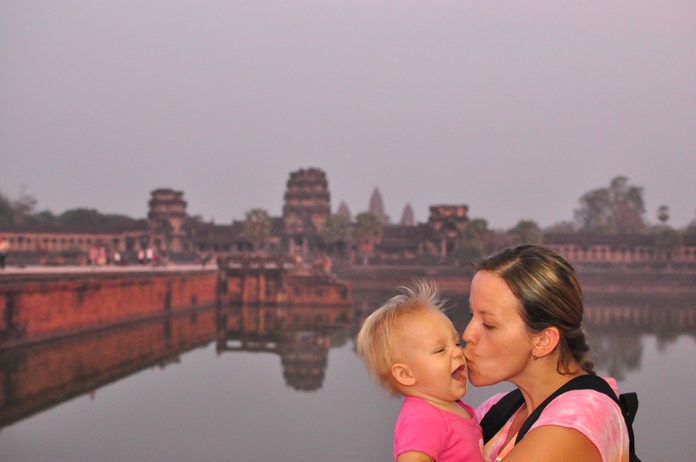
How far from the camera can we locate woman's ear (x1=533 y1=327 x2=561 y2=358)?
2268 millimetres

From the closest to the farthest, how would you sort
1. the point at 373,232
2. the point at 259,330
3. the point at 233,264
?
the point at 259,330, the point at 233,264, the point at 373,232

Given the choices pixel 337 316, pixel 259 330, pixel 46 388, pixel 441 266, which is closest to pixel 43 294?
pixel 46 388

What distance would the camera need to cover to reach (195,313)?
3466 centimetres

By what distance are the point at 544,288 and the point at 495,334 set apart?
22 cm

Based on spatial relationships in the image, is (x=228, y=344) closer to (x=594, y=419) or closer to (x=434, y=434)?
(x=434, y=434)

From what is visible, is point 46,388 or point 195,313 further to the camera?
point 195,313

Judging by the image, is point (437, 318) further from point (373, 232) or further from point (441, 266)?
point (373, 232)

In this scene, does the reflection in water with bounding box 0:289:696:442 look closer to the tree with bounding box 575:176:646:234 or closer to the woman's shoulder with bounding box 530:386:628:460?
the woman's shoulder with bounding box 530:386:628:460

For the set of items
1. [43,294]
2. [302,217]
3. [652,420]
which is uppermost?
[302,217]

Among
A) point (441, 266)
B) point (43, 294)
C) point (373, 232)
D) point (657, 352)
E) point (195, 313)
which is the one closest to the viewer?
point (43, 294)

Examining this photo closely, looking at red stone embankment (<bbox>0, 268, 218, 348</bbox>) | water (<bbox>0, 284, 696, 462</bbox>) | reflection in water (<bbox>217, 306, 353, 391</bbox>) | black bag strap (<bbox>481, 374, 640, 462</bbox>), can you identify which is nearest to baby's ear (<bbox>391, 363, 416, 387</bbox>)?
black bag strap (<bbox>481, 374, 640, 462</bbox>)

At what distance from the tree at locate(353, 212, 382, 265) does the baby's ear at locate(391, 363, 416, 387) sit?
60916 mm

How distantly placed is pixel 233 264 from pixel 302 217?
103 feet

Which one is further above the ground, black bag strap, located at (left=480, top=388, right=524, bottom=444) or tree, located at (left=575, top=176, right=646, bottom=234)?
tree, located at (left=575, top=176, right=646, bottom=234)
